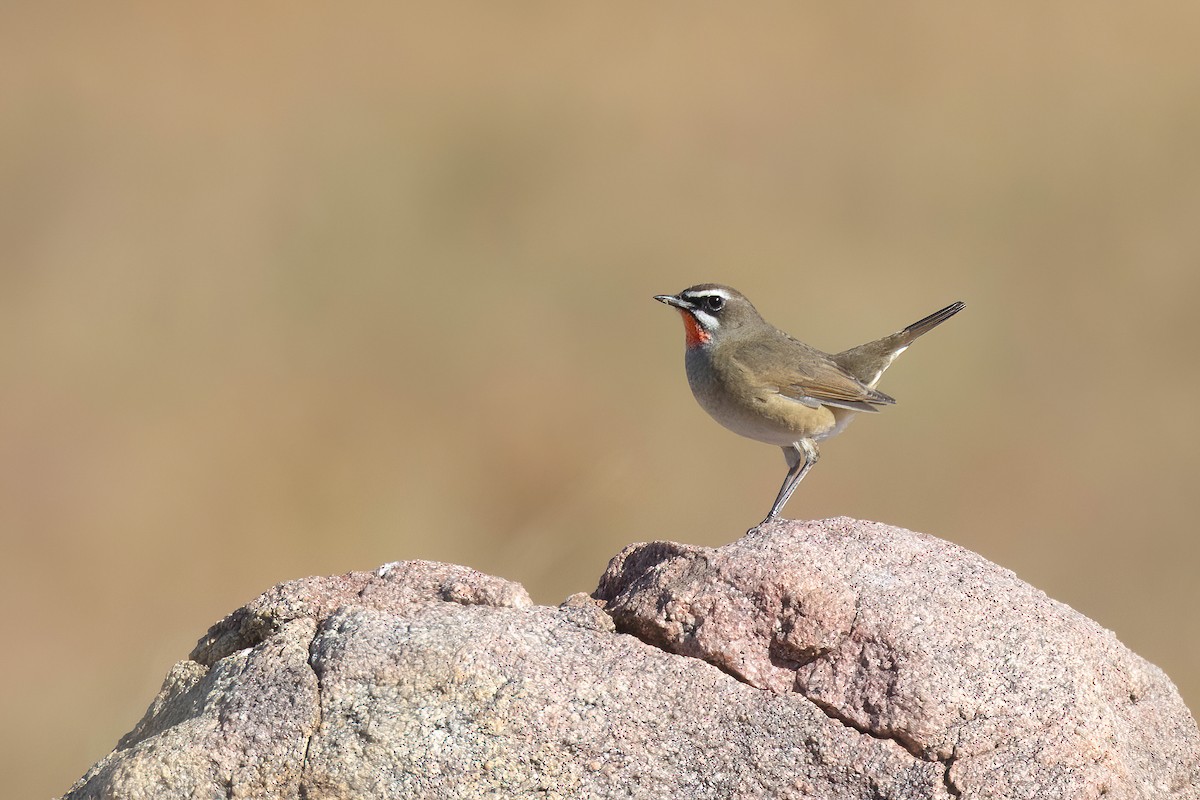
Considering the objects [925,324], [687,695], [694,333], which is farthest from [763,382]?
[687,695]

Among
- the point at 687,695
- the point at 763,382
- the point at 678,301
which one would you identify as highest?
the point at 678,301

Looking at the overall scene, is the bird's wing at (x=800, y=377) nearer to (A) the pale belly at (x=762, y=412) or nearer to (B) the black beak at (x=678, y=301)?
(A) the pale belly at (x=762, y=412)

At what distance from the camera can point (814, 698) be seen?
4160 millimetres

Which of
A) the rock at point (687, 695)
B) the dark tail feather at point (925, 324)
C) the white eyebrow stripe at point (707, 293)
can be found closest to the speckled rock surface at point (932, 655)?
the rock at point (687, 695)

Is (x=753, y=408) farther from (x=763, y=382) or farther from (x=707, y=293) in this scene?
(x=707, y=293)

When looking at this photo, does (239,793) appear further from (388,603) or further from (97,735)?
(97,735)

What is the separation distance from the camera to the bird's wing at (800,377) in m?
7.72

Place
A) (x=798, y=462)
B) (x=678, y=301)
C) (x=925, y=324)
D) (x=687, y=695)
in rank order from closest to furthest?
(x=687, y=695) → (x=678, y=301) → (x=798, y=462) → (x=925, y=324)

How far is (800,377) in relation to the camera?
309 inches

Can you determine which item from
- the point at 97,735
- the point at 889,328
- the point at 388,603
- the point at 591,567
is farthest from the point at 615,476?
the point at 388,603

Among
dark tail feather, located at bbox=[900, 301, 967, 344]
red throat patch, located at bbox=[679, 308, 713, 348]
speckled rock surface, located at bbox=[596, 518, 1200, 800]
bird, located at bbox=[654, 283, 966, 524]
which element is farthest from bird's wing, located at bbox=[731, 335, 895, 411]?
speckled rock surface, located at bbox=[596, 518, 1200, 800]

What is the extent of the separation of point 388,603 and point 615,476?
7.64m

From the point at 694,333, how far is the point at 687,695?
4177mm

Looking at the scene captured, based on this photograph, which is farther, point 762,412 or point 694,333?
point 694,333
